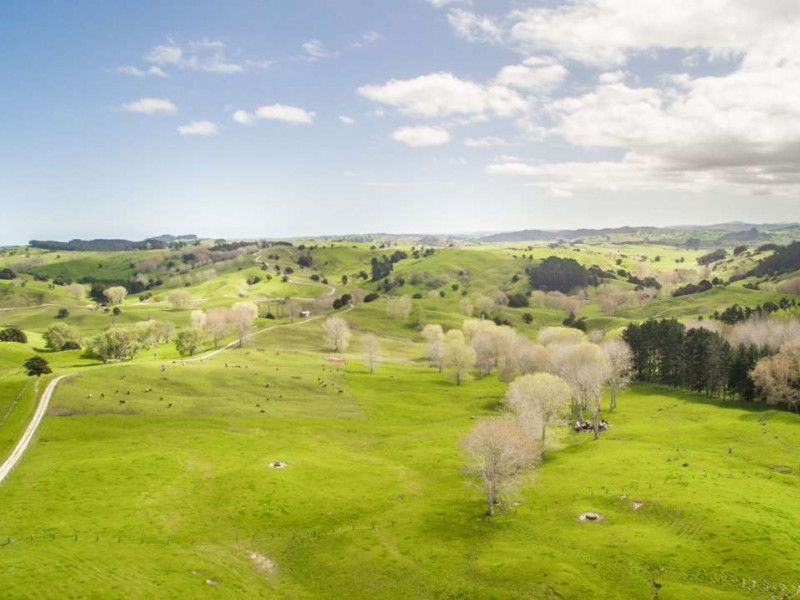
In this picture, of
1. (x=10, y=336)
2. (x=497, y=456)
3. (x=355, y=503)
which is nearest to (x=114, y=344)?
(x=10, y=336)

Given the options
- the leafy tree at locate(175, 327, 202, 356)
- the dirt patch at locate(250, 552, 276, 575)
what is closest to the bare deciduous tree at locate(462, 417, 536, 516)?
the dirt patch at locate(250, 552, 276, 575)

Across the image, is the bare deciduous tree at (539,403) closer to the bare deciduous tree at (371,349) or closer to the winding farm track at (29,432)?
the bare deciduous tree at (371,349)

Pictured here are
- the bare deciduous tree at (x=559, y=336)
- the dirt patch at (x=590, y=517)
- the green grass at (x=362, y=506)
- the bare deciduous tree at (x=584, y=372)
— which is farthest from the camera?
the bare deciduous tree at (x=559, y=336)

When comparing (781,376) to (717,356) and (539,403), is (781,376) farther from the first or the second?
(539,403)

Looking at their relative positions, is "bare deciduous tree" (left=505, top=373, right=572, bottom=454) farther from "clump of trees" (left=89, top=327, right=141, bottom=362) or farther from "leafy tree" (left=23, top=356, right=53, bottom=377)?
"clump of trees" (left=89, top=327, right=141, bottom=362)

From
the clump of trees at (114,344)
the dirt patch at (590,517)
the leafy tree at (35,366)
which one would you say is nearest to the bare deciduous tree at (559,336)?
the dirt patch at (590,517)
